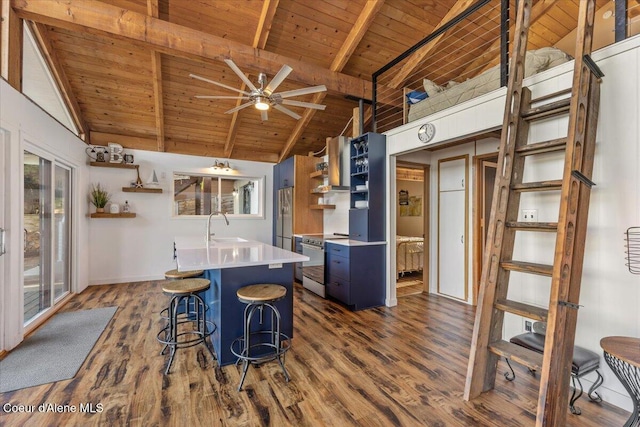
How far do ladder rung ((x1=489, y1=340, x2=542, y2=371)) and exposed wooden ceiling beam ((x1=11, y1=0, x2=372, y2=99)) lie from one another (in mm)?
3650

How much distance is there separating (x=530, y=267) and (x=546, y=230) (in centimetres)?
26

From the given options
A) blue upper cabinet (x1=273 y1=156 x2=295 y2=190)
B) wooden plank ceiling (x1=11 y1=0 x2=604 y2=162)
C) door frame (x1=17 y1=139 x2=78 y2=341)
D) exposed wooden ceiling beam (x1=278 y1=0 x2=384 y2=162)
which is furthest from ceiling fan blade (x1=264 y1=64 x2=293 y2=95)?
blue upper cabinet (x1=273 y1=156 x2=295 y2=190)

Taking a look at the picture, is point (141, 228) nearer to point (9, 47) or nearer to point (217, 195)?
point (217, 195)

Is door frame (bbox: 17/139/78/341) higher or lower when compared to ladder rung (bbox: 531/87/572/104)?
lower

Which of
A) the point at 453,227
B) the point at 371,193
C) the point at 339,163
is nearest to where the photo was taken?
the point at 371,193

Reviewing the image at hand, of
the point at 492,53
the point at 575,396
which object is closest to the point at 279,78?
the point at 575,396

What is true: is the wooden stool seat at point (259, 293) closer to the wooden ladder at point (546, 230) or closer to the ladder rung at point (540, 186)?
the wooden ladder at point (546, 230)

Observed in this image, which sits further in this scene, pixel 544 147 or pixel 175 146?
pixel 175 146

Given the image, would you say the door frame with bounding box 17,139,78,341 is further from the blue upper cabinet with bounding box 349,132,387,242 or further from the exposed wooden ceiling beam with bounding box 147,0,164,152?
the blue upper cabinet with bounding box 349,132,387,242

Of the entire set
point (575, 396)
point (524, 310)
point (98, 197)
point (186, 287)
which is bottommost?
point (575, 396)

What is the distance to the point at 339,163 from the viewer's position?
443 centimetres

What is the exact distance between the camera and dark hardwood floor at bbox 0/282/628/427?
5.84ft

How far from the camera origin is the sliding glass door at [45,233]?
10.4ft

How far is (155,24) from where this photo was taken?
3.13 meters
